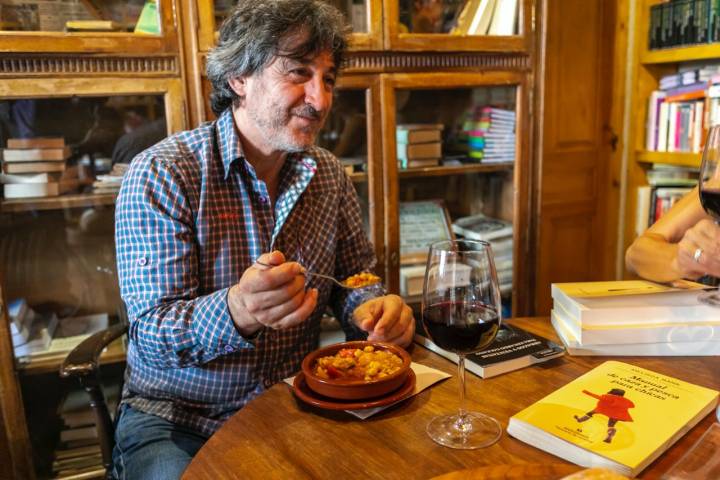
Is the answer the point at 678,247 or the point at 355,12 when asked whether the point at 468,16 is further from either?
the point at 678,247

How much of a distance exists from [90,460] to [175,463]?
42.2 inches

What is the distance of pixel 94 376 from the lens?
1.30 m

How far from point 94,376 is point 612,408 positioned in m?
1.06

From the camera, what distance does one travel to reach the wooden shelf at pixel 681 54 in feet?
7.57

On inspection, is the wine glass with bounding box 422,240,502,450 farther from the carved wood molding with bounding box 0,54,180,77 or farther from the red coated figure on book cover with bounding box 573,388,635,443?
the carved wood molding with bounding box 0,54,180,77

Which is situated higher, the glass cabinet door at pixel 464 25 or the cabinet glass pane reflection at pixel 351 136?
the glass cabinet door at pixel 464 25

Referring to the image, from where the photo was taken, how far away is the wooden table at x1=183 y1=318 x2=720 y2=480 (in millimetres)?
794

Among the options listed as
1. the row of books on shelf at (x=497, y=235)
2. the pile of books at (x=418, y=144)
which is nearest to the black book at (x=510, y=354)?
the pile of books at (x=418, y=144)

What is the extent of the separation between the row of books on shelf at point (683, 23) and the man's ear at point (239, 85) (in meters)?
1.92

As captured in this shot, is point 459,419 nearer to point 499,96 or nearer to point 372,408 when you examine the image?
point 372,408

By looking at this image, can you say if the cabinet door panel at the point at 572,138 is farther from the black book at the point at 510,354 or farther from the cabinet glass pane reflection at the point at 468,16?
the black book at the point at 510,354

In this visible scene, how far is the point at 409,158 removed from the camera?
2191mm

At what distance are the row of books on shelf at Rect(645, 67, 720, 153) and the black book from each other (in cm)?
167

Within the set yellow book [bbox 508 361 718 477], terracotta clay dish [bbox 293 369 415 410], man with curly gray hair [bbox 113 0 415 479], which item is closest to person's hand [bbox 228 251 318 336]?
man with curly gray hair [bbox 113 0 415 479]
